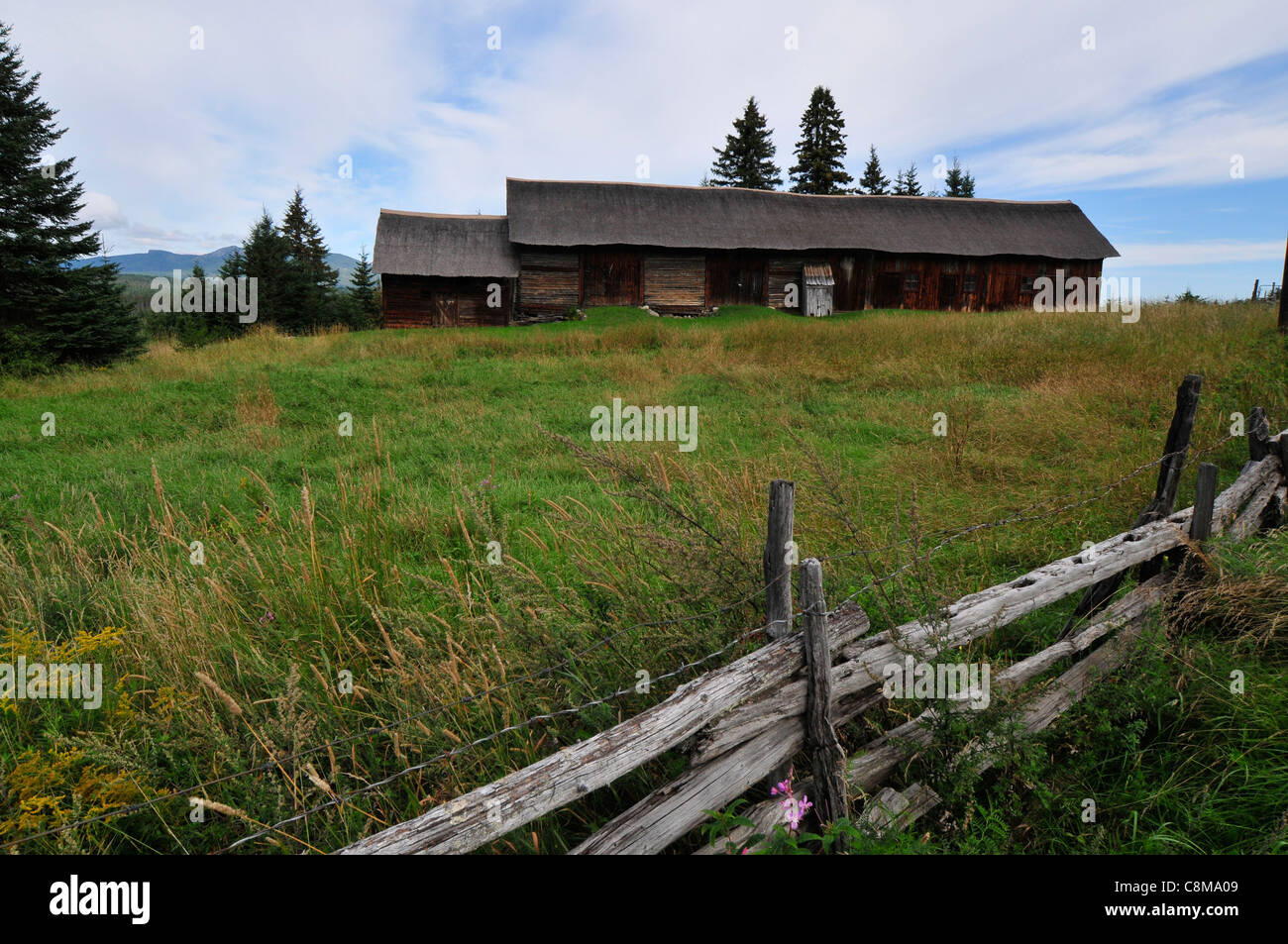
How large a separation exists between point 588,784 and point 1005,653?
3.00 metres

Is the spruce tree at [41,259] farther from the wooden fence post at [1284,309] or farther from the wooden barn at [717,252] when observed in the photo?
the wooden fence post at [1284,309]

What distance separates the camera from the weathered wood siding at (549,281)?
1069 inches

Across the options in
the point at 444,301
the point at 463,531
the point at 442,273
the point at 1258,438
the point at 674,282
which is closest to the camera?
the point at 1258,438

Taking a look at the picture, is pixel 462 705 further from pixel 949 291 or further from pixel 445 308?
pixel 949 291

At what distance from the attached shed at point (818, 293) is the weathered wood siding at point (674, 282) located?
456 centimetres

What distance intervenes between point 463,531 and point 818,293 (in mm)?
26398

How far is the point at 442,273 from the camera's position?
25.9m

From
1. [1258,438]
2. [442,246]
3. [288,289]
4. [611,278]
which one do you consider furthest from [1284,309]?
[288,289]

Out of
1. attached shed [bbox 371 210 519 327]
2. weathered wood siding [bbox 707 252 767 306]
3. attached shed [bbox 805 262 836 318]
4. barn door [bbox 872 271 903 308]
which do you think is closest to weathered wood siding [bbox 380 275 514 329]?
attached shed [bbox 371 210 519 327]

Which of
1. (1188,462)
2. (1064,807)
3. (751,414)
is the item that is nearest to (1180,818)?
(1064,807)

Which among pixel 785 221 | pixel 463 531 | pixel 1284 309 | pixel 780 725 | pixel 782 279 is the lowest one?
pixel 780 725

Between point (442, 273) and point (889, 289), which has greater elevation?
point (889, 289)

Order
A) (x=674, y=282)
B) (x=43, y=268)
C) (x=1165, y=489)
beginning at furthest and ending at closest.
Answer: (x=674, y=282) → (x=43, y=268) → (x=1165, y=489)
